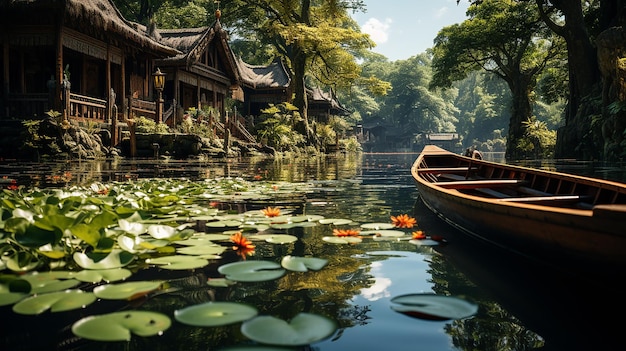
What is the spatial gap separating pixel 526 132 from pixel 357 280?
91.7ft

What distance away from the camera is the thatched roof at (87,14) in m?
12.4

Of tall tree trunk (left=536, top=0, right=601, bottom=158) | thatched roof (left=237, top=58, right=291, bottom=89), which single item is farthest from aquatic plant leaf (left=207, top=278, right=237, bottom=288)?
thatched roof (left=237, top=58, right=291, bottom=89)

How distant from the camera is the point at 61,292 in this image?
163 centimetres

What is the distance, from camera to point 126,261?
1.97 metres

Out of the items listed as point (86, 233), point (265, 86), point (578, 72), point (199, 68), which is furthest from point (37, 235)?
point (265, 86)

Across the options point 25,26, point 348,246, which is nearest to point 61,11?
point 25,26

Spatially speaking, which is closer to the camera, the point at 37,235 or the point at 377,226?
the point at 37,235

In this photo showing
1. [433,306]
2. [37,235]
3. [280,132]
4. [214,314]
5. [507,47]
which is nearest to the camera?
[214,314]

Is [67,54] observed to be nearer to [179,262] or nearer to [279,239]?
[279,239]

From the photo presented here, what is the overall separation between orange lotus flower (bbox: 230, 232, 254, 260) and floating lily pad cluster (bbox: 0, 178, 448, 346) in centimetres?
9

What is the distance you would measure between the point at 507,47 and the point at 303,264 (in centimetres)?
3044

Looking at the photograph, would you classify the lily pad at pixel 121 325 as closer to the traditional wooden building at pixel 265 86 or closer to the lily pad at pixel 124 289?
the lily pad at pixel 124 289

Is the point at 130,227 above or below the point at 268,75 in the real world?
below

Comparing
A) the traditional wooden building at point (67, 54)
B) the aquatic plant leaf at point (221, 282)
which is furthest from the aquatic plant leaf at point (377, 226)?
the traditional wooden building at point (67, 54)
